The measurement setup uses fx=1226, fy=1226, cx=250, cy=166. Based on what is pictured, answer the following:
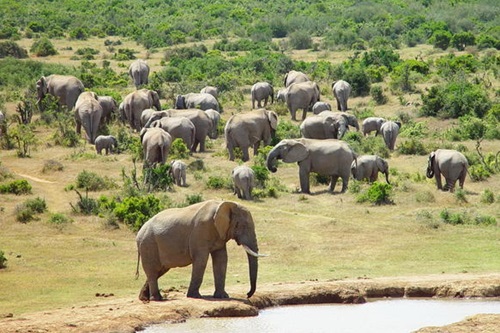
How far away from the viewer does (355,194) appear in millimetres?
28844

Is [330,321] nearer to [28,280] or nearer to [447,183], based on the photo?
[28,280]

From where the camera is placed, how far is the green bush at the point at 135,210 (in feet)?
82.1

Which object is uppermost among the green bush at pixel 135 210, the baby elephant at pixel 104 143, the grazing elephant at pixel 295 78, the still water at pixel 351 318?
the grazing elephant at pixel 295 78

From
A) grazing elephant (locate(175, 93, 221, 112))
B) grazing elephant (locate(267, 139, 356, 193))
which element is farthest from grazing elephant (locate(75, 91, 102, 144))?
grazing elephant (locate(267, 139, 356, 193))

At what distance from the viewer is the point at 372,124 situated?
37.4 metres

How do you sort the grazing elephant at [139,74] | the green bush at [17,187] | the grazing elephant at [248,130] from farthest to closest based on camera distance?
1. the grazing elephant at [139,74]
2. the grazing elephant at [248,130]
3. the green bush at [17,187]

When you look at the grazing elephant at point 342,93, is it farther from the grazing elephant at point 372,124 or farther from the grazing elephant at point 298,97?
the grazing elephant at point 372,124

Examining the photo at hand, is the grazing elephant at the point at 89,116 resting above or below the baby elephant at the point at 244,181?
above

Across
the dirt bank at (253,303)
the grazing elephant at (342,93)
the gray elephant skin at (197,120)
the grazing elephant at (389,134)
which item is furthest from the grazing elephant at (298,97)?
the dirt bank at (253,303)

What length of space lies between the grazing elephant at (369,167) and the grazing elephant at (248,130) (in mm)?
4248

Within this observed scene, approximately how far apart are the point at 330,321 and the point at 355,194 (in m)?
10.9

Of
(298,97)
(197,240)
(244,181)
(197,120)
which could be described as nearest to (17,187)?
(244,181)

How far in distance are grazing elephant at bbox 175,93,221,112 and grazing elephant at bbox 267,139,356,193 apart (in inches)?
388

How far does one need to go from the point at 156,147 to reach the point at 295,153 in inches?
148
